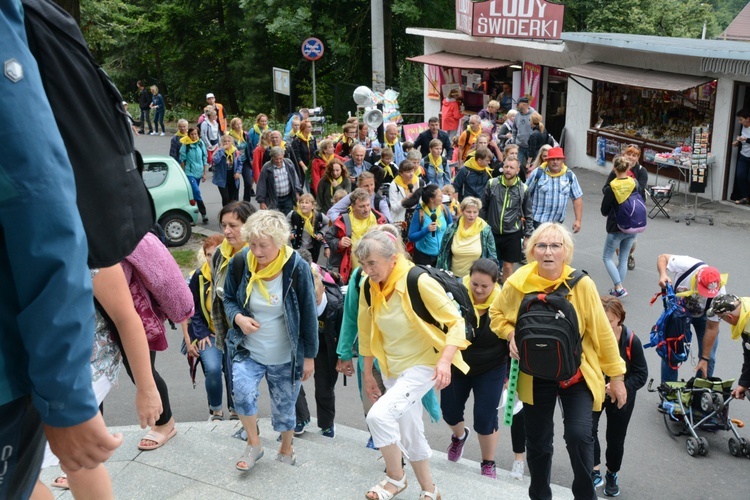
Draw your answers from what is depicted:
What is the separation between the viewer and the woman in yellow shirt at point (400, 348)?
493 centimetres

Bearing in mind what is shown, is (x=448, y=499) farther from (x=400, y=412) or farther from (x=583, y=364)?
(x=583, y=364)

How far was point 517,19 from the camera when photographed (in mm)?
20672

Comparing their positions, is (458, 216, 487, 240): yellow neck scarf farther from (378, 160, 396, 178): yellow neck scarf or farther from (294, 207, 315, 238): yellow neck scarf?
(378, 160, 396, 178): yellow neck scarf

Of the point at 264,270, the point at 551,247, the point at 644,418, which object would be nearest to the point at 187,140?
the point at 644,418

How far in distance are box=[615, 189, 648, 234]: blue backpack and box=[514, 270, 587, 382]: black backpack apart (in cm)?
626

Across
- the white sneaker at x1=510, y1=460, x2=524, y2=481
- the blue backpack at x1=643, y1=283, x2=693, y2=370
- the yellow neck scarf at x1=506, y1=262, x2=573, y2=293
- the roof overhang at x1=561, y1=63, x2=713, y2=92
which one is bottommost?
the white sneaker at x1=510, y1=460, x2=524, y2=481

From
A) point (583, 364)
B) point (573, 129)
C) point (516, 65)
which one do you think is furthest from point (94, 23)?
point (583, 364)

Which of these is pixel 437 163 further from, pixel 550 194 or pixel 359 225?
pixel 359 225

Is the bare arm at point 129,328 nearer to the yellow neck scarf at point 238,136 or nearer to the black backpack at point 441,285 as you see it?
the black backpack at point 441,285

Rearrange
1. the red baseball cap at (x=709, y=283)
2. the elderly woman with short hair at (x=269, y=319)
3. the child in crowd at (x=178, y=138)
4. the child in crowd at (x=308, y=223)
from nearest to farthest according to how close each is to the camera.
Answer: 1. the elderly woman with short hair at (x=269, y=319)
2. the red baseball cap at (x=709, y=283)
3. the child in crowd at (x=308, y=223)
4. the child in crowd at (x=178, y=138)

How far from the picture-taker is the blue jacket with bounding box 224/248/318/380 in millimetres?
5367

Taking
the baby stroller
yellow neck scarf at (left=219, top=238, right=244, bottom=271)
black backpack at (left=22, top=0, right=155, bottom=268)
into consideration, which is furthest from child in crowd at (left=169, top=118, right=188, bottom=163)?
black backpack at (left=22, top=0, right=155, bottom=268)

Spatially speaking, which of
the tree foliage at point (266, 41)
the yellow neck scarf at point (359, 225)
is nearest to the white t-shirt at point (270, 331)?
the yellow neck scarf at point (359, 225)

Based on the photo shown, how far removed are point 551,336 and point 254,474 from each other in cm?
212
